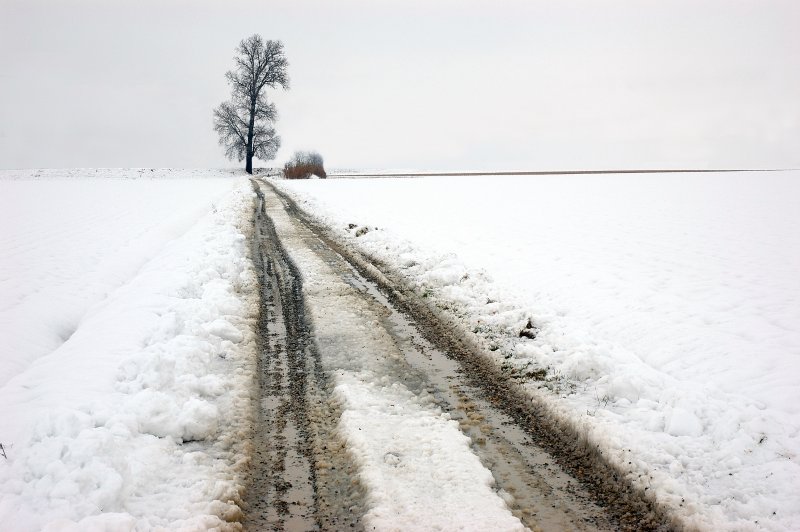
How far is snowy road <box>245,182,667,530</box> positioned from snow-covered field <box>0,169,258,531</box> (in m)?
0.37

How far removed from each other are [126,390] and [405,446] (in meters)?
2.76

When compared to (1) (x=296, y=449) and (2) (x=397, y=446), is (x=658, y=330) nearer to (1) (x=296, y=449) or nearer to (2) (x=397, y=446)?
(2) (x=397, y=446)

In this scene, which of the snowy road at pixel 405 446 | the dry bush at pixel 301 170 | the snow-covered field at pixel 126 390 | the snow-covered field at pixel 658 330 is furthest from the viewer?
the dry bush at pixel 301 170

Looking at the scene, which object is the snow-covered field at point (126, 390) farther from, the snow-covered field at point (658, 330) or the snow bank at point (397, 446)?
the snow-covered field at point (658, 330)

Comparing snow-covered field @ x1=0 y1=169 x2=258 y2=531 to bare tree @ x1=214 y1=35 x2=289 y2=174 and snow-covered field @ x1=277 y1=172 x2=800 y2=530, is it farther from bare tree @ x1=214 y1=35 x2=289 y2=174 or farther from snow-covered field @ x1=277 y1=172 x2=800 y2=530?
bare tree @ x1=214 y1=35 x2=289 y2=174

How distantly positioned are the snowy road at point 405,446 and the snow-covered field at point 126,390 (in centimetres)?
37

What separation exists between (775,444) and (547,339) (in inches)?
108

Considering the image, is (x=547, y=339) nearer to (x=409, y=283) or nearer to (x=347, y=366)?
(x=347, y=366)

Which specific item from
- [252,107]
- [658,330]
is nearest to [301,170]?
[252,107]

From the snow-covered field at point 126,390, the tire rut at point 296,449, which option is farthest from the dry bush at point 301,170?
the tire rut at point 296,449

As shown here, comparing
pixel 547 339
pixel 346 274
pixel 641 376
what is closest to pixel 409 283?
pixel 346 274

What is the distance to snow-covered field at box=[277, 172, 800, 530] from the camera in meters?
3.97

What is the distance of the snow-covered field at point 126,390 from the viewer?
3369mm

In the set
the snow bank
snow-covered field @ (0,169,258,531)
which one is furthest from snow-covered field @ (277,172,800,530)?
snow-covered field @ (0,169,258,531)
